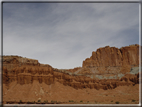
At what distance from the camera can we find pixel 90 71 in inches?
4087

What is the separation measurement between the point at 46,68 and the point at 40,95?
44.3 ft

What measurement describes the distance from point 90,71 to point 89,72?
2.50 meters

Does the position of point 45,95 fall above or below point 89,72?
below

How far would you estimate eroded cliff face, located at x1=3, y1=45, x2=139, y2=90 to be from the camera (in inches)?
2429

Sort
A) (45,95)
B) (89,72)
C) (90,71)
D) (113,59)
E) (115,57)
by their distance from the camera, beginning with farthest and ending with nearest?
(115,57) < (113,59) < (90,71) < (89,72) < (45,95)

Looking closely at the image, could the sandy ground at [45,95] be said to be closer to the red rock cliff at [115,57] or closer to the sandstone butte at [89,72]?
the sandstone butte at [89,72]

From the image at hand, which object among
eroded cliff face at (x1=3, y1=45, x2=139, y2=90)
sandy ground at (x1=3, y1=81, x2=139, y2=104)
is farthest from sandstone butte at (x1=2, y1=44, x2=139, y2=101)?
sandy ground at (x1=3, y1=81, x2=139, y2=104)

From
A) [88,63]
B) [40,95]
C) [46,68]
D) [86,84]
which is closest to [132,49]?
[88,63]

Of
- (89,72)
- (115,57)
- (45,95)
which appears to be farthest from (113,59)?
(45,95)

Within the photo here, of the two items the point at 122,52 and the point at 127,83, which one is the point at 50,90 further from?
the point at 122,52

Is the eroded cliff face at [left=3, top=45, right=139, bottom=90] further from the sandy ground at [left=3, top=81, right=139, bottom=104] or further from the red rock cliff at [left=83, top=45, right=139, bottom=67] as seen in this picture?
the sandy ground at [left=3, top=81, right=139, bottom=104]

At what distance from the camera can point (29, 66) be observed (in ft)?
212

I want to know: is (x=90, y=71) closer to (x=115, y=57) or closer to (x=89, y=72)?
(x=89, y=72)

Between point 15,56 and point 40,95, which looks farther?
point 15,56
